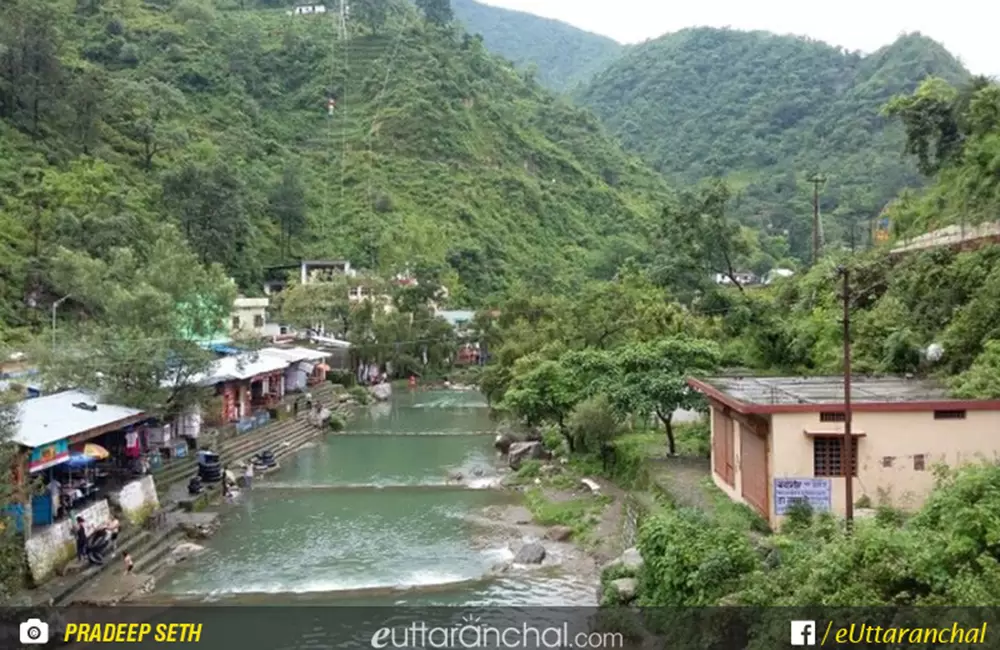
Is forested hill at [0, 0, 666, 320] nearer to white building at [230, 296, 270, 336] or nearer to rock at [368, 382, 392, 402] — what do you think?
white building at [230, 296, 270, 336]

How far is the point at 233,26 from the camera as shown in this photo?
9919cm

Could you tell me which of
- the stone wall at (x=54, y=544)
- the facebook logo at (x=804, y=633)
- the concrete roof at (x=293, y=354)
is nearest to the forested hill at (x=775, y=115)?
the concrete roof at (x=293, y=354)

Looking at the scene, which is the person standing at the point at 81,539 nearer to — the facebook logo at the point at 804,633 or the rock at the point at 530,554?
the rock at the point at 530,554

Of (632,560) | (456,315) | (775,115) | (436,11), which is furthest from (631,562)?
(775,115)

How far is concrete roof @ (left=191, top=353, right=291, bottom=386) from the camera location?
31669mm

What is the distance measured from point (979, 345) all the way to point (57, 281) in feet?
115

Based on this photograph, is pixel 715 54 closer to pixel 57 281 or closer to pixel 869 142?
pixel 869 142

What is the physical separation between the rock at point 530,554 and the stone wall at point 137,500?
8.97 meters

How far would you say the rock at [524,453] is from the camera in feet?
103

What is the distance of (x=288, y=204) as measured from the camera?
72000 mm

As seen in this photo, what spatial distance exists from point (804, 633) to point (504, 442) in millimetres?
25463

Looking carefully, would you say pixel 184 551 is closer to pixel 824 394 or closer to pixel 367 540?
pixel 367 540

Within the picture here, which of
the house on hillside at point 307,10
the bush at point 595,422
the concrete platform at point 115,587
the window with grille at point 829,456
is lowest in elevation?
the concrete platform at point 115,587

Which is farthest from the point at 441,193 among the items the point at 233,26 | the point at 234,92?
the point at 233,26
